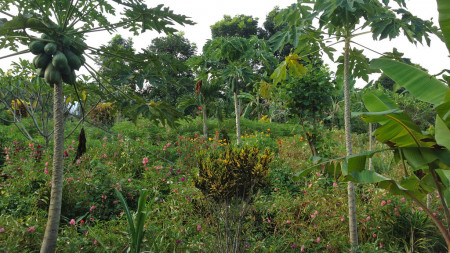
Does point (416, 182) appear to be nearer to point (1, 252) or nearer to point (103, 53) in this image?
point (103, 53)

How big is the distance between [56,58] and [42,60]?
0.55ft

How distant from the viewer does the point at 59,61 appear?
2191 mm

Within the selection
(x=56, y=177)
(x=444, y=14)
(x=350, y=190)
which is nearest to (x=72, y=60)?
(x=56, y=177)

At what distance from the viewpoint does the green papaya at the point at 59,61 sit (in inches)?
86.0

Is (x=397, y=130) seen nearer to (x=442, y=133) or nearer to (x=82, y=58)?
(x=442, y=133)

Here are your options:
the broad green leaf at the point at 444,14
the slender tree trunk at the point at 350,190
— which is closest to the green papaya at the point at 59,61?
the broad green leaf at the point at 444,14

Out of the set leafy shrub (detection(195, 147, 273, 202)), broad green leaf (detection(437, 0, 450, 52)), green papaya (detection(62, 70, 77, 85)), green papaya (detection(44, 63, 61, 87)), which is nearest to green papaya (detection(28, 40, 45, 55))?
green papaya (detection(44, 63, 61, 87))

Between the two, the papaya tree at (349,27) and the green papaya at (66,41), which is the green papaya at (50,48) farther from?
the papaya tree at (349,27)

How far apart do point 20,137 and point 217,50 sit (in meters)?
5.49

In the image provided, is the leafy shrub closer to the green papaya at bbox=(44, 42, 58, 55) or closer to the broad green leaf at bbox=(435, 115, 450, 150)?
the broad green leaf at bbox=(435, 115, 450, 150)

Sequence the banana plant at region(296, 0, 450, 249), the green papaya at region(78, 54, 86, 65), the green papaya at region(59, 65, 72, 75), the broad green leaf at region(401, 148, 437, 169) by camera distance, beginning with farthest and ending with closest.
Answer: the green papaya at region(78, 54, 86, 65), the green papaya at region(59, 65, 72, 75), the broad green leaf at region(401, 148, 437, 169), the banana plant at region(296, 0, 450, 249)

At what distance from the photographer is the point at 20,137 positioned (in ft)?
24.9

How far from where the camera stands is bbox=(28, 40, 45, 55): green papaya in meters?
2.22

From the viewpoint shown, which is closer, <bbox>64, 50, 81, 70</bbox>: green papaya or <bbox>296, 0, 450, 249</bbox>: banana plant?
<bbox>296, 0, 450, 249</bbox>: banana plant
